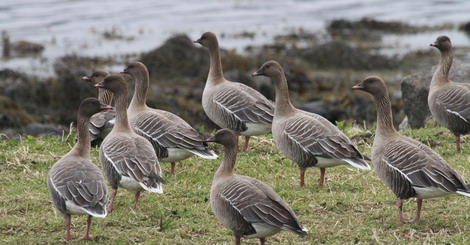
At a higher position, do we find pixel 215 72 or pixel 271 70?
pixel 271 70

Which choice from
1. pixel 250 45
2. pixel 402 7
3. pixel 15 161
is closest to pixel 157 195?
pixel 15 161

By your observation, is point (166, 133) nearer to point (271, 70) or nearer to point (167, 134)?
point (167, 134)

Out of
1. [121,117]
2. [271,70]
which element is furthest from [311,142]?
[121,117]

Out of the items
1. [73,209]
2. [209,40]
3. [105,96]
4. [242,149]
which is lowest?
[242,149]

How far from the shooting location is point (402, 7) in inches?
1663

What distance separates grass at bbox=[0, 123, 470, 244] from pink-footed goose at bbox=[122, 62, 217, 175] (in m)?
0.44

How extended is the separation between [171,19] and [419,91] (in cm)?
2452

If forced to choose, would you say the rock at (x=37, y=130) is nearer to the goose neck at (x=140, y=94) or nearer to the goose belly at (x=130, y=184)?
the goose neck at (x=140, y=94)

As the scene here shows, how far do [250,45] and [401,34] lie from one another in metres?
7.80

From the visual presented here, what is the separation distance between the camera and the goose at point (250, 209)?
7.55 metres

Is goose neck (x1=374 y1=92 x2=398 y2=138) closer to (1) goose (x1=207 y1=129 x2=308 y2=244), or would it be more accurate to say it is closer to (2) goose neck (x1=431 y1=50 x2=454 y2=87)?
(1) goose (x1=207 y1=129 x2=308 y2=244)

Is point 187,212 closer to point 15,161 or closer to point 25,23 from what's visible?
point 15,161

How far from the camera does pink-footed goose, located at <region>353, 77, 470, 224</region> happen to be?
27.7ft

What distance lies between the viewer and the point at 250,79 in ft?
70.5
